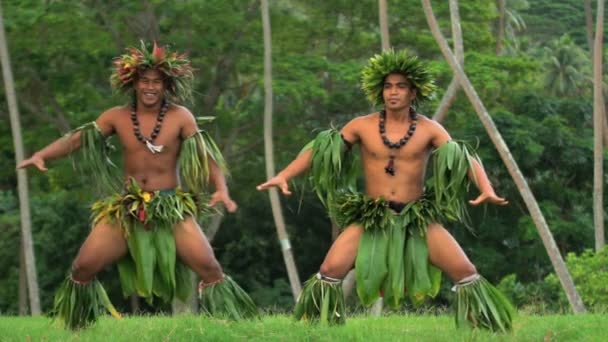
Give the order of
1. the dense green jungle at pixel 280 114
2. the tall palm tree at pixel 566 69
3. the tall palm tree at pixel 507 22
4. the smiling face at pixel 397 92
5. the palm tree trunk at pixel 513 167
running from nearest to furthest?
the smiling face at pixel 397 92
the palm tree trunk at pixel 513 167
the dense green jungle at pixel 280 114
the tall palm tree at pixel 507 22
the tall palm tree at pixel 566 69

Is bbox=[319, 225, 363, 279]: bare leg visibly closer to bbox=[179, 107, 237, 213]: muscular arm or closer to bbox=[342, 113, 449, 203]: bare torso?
bbox=[342, 113, 449, 203]: bare torso

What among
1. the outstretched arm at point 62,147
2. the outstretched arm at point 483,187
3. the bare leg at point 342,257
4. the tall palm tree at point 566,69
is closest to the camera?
the outstretched arm at point 483,187

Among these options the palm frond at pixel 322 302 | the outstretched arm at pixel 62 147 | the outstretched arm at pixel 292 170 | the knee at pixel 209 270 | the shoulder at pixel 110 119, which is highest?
the shoulder at pixel 110 119

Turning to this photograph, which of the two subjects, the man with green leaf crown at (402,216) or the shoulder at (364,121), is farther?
the shoulder at (364,121)

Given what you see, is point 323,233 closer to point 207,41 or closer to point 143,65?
point 207,41

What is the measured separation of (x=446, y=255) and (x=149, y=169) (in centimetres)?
215

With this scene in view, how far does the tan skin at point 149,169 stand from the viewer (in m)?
9.79

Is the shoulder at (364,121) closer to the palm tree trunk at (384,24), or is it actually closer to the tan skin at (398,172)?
the tan skin at (398,172)

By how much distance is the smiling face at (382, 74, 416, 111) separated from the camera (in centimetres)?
975

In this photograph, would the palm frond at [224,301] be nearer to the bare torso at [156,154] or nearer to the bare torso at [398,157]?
the bare torso at [156,154]

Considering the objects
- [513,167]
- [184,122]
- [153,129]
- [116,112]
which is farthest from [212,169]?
[513,167]

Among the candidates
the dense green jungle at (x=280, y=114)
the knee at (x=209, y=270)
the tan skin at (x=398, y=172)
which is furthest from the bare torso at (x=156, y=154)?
the dense green jungle at (x=280, y=114)

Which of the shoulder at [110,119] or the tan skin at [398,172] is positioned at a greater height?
the shoulder at [110,119]

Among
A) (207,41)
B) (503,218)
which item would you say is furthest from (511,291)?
(207,41)
